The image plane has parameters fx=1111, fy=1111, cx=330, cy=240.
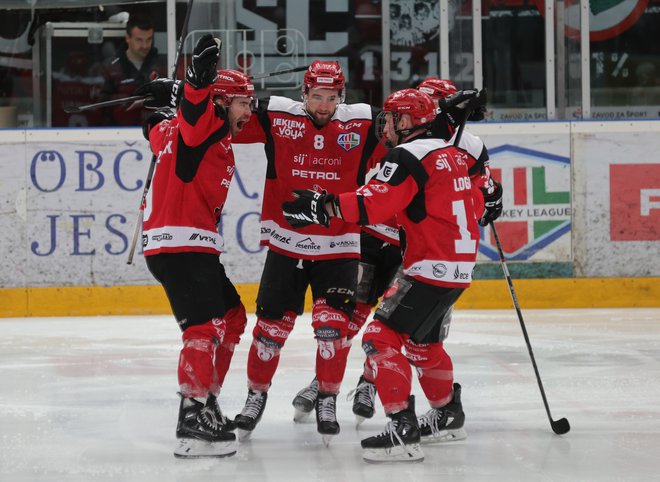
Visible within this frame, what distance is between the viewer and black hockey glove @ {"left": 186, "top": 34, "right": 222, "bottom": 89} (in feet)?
10.5

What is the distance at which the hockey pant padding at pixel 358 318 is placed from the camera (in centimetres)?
407

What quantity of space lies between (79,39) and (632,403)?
17.3ft

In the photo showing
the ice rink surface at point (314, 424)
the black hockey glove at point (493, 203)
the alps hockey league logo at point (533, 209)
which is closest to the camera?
the ice rink surface at point (314, 424)

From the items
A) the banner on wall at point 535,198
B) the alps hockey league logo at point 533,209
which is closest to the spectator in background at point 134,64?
the banner on wall at point 535,198

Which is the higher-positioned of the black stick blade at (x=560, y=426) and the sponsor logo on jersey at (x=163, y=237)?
the sponsor logo on jersey at (x=163, y=237)

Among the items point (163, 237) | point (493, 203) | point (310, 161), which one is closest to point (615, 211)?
point (493, 203)

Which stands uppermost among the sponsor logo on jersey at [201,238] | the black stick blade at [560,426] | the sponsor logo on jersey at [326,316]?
the sponsor logo on jersey at [201,238]

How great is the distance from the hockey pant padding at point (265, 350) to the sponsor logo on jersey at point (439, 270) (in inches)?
26.1

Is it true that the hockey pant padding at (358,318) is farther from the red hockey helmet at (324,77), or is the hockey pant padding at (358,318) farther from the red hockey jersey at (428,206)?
the red hockey helmet at (324,77)

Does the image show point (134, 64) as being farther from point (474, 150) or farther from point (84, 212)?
point (474, 150)

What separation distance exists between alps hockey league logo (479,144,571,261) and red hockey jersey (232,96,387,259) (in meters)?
3.52

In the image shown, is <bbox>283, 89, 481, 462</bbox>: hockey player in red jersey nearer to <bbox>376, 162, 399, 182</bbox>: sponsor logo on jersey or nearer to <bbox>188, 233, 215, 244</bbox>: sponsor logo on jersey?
<bbox>376, 162, 399, 182</bbox>: sponsor logo on jersey

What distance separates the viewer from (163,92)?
367cm

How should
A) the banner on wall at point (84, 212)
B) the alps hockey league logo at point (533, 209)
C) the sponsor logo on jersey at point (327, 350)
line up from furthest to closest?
the alps hockey league logo at point (533, 209), the banner on wall at point (84, 212), the sponsor logo on jersey at point (327, 350)
